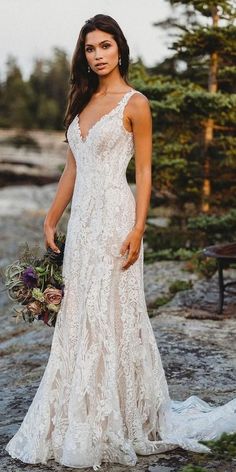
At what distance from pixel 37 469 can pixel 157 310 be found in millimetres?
4377

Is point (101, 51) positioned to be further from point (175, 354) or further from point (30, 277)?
point (175, 354)

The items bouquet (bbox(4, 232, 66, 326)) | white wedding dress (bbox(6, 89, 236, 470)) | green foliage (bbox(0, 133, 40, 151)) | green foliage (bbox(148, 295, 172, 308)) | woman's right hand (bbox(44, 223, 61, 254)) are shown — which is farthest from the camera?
green foliage (bbox(0, 133, 40, 151))

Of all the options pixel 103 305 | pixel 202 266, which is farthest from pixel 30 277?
pixel 202 266

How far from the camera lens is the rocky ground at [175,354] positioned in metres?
3.46

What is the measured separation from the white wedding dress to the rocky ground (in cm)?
11

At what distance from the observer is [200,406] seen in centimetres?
390

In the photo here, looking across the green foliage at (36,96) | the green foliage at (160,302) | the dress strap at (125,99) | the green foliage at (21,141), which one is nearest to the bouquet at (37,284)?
the dress strap at (125,99)

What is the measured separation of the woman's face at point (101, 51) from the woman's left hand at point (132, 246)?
0.77 metres

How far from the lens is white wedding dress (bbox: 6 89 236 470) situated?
11.1 ft

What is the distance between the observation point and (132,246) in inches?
134

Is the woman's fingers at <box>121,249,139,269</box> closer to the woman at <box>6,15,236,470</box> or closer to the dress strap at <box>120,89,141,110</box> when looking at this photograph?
the woman at <box>6,15,236,470</box>

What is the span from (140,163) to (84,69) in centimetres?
56

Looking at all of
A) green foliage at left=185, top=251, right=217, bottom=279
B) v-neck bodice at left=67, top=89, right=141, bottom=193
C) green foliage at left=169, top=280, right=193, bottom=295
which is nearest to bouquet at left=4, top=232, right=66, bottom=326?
v-neck bodice at left=67, top=89, right=141, bottom=193

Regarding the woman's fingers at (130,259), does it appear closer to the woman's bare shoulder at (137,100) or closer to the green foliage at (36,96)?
the woman's bare shoulder at (137,100)
